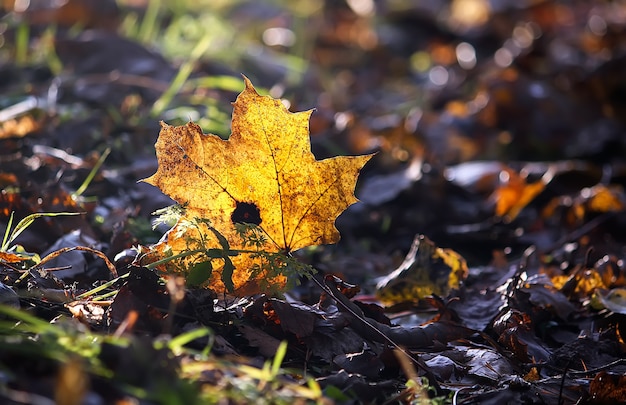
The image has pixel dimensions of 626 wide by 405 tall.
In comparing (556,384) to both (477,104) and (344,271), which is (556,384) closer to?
(344,271)

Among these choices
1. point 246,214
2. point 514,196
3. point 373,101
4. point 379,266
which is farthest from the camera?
point 373,101

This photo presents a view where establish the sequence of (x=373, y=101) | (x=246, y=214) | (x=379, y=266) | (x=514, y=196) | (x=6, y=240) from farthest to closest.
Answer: (x=373, y=101) < (x=514, y=196) < (x=379, y=266) < (x=6, y=240) < (x=246, y=214)

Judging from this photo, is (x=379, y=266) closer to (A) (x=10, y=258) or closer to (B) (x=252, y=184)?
(B) (x=252, y=184)

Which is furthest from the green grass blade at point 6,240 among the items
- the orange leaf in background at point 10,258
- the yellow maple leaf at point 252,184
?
the yellow maple leaf at point 252,184

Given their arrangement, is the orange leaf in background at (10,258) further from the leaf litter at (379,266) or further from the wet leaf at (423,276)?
the wet leaf at (423,276)

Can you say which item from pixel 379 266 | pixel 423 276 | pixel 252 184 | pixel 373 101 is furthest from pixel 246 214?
pixel 373 101

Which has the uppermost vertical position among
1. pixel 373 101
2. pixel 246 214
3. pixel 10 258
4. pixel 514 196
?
pixel 246 214

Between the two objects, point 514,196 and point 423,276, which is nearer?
point 423,276

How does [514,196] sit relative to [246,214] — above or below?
below
